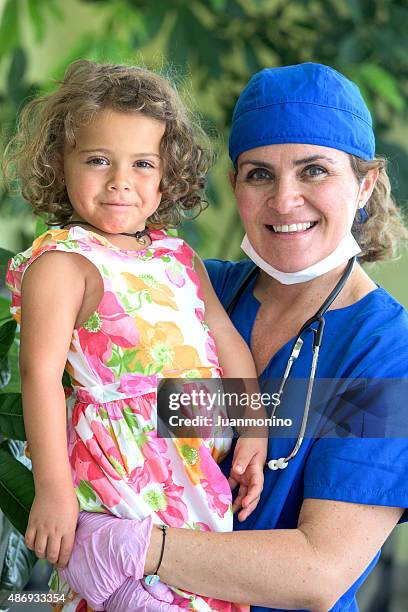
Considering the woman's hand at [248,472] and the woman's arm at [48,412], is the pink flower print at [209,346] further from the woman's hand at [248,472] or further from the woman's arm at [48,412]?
the woman's arm at [48,412]

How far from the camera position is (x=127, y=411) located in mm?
1262

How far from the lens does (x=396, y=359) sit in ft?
4.19

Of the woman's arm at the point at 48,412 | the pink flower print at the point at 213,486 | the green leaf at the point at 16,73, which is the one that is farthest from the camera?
the green leaf at the point at 16,73

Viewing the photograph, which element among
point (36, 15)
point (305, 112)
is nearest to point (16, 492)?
point (305, 112)

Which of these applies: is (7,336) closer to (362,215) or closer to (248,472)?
(248,472)

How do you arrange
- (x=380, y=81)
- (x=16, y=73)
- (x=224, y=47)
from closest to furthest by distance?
(x=16, y=73) → (x=380, y=81) → (x=224, y=47)

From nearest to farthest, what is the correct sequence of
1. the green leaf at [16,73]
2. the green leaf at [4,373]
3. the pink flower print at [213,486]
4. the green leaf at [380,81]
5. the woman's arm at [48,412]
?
the woman's arm at [48,412] < the pink flower print at [213,486] < the green leaf at [4,373] < the green leaf at [16,73] < the green leaf at [380,81]

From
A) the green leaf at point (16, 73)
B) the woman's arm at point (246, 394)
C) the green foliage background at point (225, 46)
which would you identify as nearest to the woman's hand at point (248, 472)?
the woman's arm at point (246, 394)

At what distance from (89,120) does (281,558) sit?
0.66 m

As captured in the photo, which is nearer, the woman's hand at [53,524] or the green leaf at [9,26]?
the woman's hand at [53,524]

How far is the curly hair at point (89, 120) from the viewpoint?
1323 millimetres

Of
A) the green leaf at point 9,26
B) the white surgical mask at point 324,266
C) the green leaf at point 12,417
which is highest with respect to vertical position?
the green leaf at point 9,26

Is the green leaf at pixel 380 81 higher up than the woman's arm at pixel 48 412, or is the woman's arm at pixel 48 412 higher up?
the green leaf at pixel 380 81

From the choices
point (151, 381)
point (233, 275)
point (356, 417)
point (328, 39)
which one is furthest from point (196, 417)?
point (328, 39)
